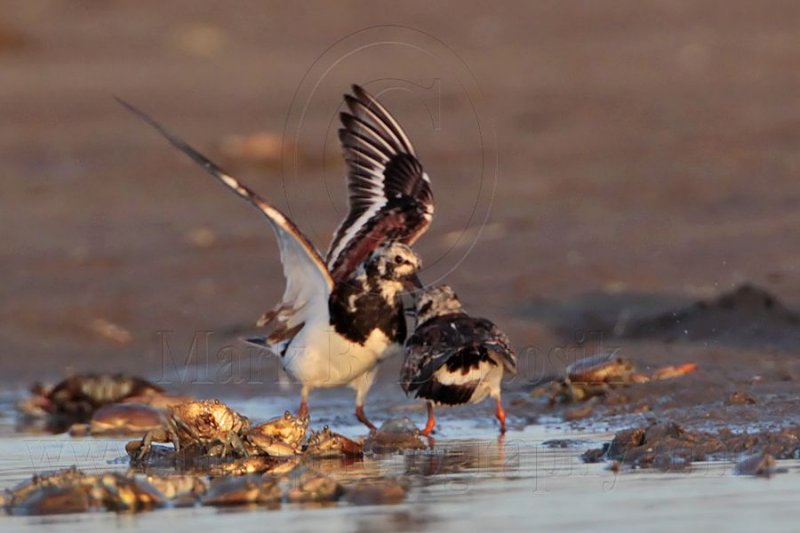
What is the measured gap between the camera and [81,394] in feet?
32.2

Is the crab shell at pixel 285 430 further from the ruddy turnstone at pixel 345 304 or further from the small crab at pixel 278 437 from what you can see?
the ruddy turnstone at pixel 345 304

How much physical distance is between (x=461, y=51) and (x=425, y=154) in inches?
137

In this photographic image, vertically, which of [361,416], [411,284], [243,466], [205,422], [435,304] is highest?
[411,284]

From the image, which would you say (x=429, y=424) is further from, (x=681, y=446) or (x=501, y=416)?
(x=681, y=446)

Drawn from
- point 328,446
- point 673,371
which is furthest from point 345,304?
point 673,371

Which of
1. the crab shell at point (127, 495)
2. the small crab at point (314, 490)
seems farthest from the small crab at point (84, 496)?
the small crab at point (314, 490)

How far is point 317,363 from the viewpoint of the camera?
344 inches

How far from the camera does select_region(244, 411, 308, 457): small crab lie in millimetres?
7375

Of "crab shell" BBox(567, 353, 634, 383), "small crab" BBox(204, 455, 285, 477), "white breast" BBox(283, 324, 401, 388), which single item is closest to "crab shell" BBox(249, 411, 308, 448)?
"small crab" BBox(204, 455, 285, 477)

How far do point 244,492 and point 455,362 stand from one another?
203 cm

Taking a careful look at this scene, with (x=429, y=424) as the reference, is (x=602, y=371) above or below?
above

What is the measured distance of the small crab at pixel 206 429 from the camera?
7.37 metres

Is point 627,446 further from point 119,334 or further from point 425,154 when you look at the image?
point 425,154

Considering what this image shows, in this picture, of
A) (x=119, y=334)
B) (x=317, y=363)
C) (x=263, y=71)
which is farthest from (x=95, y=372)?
(x=263, y=71)
